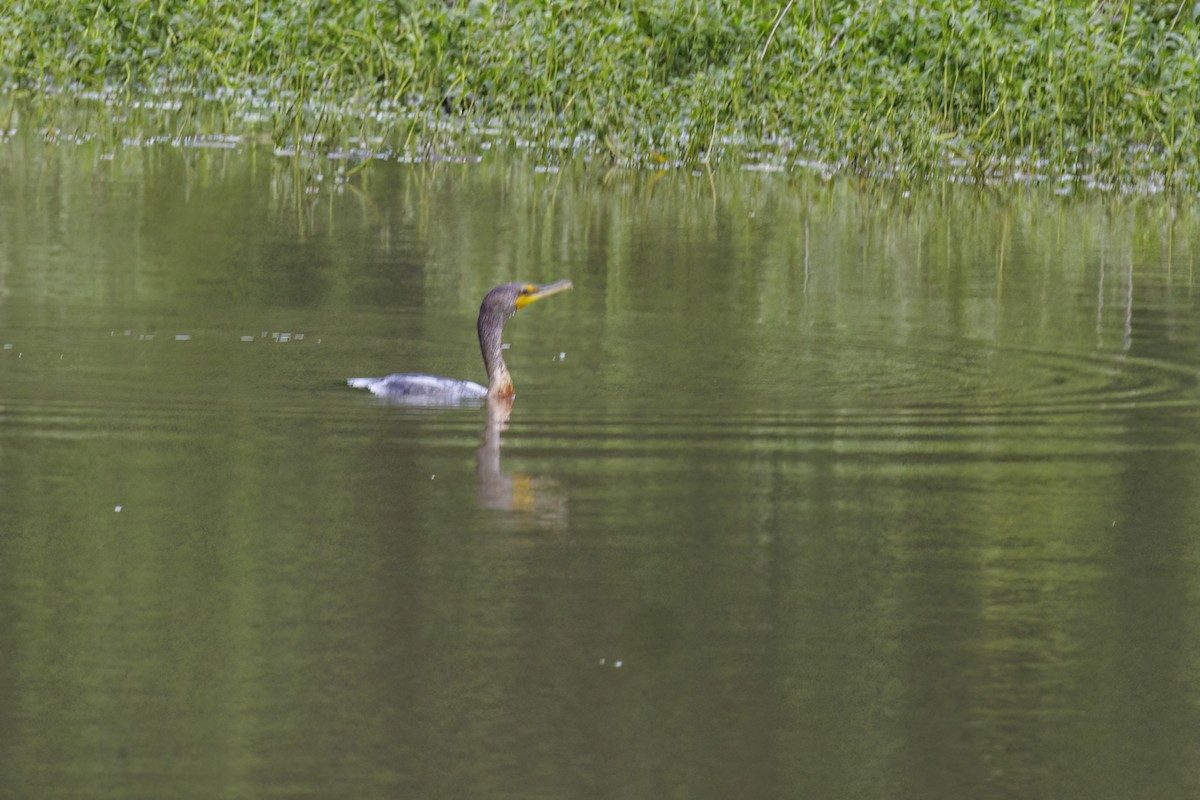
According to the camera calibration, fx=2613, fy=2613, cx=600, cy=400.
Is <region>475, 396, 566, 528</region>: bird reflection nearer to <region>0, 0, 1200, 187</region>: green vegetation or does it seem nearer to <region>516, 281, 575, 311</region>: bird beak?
<region>516, 281, 575, 311</region>: bird beak

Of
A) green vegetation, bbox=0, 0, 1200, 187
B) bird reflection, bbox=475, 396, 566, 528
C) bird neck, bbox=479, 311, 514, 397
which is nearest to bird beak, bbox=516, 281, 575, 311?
bird neck, bbox=479, 311, 514, 397

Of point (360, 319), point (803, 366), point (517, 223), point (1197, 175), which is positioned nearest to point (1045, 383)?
point (803, 366)

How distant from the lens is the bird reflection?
7645 millimetres

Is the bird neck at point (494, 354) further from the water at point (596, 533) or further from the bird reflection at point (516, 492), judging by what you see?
the bird reflection at point (516, 492)

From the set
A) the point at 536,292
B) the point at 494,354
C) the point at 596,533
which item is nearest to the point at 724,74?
the point at 536,292

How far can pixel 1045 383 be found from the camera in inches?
420

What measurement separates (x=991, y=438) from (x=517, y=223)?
7752 mm

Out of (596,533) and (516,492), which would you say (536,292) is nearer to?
(516,492)

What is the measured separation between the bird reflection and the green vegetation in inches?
474

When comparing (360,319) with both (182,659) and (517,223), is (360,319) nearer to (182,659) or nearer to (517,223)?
(517,223)

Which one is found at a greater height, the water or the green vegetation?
the green vegetation

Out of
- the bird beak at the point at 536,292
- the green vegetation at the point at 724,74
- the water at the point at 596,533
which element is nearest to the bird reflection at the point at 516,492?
the water at the point at 596,533

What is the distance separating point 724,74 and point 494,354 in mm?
11230

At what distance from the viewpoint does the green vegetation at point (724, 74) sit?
20.3 meters
